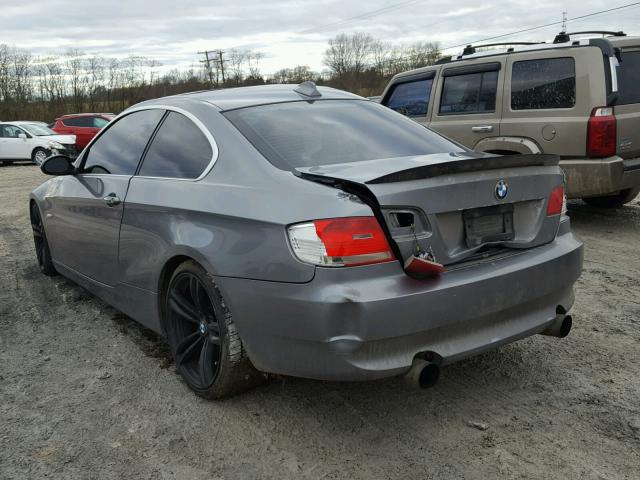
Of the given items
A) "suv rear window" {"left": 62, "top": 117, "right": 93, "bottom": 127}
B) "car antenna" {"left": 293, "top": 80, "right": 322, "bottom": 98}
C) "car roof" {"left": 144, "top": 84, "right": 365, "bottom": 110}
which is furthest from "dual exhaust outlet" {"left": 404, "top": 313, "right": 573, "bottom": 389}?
"suv rear window" {"left": 62, "top": 117, "right": 93, "bottom": 127}

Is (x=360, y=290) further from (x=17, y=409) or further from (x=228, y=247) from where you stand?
(x=17, y=409)

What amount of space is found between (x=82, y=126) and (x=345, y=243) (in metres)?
23.0

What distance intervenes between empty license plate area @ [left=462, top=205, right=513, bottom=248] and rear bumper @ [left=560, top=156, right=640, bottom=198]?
3.89 m

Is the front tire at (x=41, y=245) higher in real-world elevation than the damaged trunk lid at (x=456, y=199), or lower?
lower

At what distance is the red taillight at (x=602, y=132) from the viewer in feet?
20.5

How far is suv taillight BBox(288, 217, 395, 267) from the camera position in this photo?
2.47m

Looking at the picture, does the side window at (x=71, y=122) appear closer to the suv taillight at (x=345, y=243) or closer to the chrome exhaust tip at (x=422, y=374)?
the suv taillight at (x=345, y=243)

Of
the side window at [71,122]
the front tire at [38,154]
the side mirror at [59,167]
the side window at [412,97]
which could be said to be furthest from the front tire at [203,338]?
the side window at [71,122]

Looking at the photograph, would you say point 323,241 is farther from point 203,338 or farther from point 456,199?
point 203,338

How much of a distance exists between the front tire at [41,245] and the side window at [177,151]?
2239 millimetres

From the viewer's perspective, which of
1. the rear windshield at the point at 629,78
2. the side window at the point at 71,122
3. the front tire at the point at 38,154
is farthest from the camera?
the side window at the point at 71,122

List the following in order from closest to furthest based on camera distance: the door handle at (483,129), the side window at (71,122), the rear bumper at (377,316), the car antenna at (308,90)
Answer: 1. the rear bumper at (377,316)
2. the car antenna at (308,90)
3. the door handle at (483,129)
4. the side window at (71,122)

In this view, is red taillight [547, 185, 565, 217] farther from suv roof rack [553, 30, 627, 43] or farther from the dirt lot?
suv roof rack [553, 30, 627, 43]

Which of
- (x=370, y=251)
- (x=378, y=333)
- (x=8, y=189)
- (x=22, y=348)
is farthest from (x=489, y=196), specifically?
(x=8, y=189)
